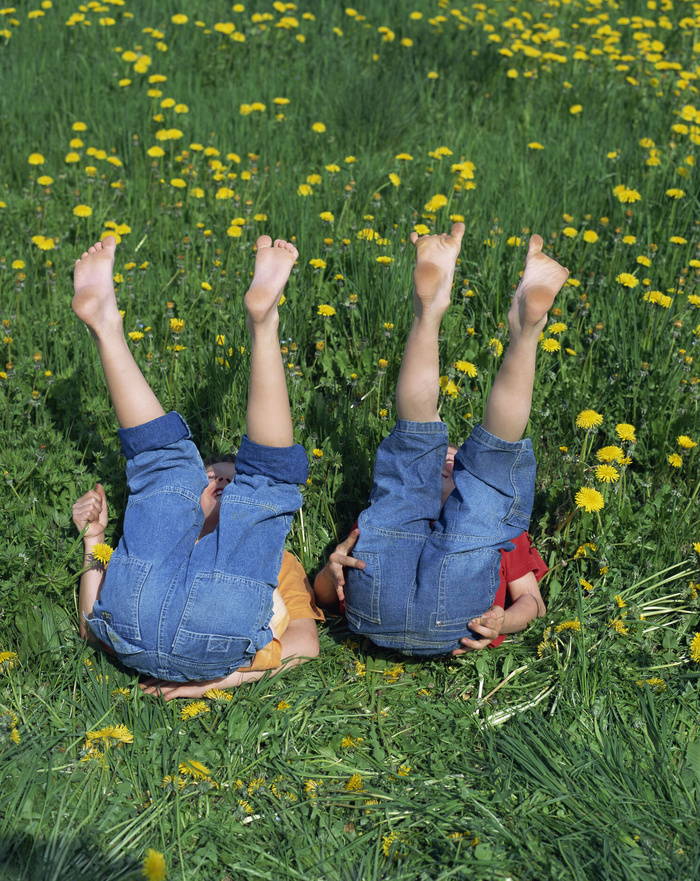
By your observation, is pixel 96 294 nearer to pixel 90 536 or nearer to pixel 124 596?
pixel 90 536

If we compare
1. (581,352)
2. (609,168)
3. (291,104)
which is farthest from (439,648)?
(291,104)

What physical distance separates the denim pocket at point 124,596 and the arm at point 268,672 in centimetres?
22

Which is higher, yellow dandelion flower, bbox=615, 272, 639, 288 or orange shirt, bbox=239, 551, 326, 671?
yellow dandelion flower, bbox=615, 272, 639, 288

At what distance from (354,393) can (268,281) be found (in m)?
0.80

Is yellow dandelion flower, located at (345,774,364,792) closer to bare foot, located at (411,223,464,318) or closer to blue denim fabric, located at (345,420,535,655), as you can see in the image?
blue denim fabric, located at (345,420,535,655)

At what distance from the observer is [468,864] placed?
179 centimetres

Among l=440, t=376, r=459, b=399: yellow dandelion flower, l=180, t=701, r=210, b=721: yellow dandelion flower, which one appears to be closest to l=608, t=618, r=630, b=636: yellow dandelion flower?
l=440, t=376, r=459, b=399: yellow dandelion flower

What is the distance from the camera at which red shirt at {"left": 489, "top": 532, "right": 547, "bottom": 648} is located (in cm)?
247

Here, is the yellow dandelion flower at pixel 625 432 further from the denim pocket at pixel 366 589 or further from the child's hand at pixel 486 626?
the denim pocket at pixel 366 589

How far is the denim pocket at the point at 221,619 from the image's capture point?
2.11m

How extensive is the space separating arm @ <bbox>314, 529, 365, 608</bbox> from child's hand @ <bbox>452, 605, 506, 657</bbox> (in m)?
0.34

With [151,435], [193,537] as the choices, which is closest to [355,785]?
[193,537]

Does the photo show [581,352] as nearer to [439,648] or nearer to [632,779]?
[439,648]

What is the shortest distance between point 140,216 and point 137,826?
2.74 m
